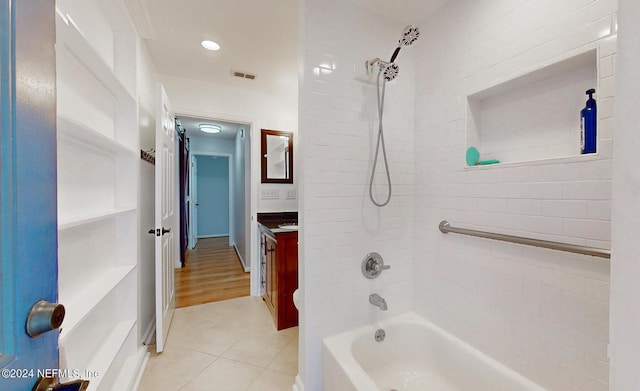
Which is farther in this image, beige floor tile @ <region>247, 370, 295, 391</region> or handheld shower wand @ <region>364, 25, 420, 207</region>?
beige floor tile @ <region>247, 370, 295, 391</region>

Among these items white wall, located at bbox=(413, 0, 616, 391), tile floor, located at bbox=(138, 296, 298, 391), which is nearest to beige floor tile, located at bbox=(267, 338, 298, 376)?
tile floor, located at bbox=(138, 296, 298, 391)

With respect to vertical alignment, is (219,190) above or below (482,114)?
below

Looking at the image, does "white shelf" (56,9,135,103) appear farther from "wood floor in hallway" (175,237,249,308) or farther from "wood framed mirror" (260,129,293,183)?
"wood floor in hallway" (175,237,249,308)

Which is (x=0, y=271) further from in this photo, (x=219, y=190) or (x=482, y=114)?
(x=219, y=190)

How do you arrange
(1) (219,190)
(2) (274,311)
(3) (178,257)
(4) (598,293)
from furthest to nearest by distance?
(1) (219,190) < (3) (178,257) < (2) (274,311) < (4) (598,293)

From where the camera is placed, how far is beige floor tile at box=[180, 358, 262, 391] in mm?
1557

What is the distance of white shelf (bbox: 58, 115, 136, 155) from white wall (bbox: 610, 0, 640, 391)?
148cm

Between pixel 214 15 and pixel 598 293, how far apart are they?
2565mm

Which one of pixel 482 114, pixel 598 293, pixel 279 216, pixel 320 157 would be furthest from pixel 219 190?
Result: pixel 598 293

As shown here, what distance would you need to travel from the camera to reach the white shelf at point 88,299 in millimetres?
931

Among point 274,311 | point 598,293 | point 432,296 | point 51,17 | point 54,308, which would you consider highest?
point 51,17

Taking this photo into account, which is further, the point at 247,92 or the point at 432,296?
the point at 247,92

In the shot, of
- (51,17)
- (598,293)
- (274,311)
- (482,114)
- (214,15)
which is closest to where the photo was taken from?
(51,17)

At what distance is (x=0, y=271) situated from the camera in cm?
42
